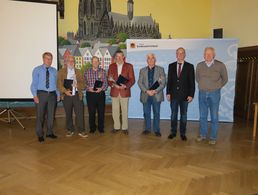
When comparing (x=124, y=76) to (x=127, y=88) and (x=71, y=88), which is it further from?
(x=71, y=88)

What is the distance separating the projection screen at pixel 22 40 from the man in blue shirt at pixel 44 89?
1.37 m

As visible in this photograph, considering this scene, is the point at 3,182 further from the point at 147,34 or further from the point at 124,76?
the point at 147,34

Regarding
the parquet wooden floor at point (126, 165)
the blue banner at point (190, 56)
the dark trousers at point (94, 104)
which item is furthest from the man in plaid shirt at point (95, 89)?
the blue banner at point (190, 56)

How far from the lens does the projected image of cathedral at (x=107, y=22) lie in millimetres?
6648

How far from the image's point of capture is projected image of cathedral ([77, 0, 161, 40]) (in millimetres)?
6648

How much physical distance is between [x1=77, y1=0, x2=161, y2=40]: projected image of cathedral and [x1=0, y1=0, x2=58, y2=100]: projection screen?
1.10m

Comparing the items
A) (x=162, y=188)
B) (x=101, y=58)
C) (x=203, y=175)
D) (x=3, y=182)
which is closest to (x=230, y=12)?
(x=101, y=58)

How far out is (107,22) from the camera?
6.81 m

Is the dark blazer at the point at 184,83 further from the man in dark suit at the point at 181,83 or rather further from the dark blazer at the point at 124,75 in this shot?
the dark blazer at the point at 124,75

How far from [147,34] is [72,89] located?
10.8 ft

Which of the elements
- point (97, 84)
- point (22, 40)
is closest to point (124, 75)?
point (97, 84)

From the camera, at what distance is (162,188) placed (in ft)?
9.31

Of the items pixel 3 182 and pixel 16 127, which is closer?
pixel 3 182

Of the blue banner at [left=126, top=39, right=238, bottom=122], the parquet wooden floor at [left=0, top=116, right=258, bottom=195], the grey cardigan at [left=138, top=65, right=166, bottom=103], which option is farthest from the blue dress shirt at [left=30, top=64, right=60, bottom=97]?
the blue banner at [left=126, top=39, right=238, bottom=122]
